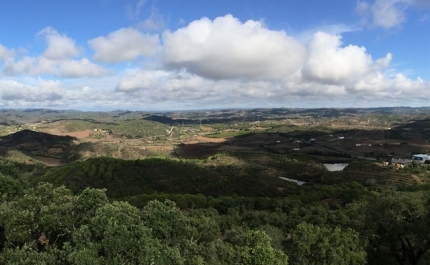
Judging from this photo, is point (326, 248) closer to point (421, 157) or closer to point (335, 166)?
point (335, 166)

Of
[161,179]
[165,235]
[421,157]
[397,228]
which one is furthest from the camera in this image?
[421,157]

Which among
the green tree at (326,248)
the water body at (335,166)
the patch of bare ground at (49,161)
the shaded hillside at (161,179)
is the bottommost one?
the patch of bare ground at (49,161)

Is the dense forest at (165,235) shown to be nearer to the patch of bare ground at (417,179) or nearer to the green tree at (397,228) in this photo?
the green tree at (397,228)

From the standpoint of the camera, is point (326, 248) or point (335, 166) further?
point (335, 166)

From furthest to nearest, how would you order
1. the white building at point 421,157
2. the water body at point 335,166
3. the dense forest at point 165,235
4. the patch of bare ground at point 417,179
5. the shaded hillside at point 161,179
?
1. the water body at point 335,166
2. the white building at point 421,157
3. the patch of bare ground at point 417,179
4. the shaded hillside at point 161,179
5. the dense forest at point 165,235

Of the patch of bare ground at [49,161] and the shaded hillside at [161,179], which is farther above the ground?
the shaded hillside at [161,179]

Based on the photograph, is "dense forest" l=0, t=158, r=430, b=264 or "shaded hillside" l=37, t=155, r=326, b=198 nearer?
"dense forest" l=0, t=158, r=430, b=264

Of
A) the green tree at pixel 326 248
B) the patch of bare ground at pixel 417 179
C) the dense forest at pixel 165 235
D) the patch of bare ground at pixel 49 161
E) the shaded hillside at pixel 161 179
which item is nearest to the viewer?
the dense forest at pixel 165 235

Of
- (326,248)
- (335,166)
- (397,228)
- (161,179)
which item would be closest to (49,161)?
(161,179)

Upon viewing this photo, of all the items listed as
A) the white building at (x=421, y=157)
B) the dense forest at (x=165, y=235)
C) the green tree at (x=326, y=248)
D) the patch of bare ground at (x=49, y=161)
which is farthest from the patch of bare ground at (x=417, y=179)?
the patch of bare ground at (x=49, y=161)

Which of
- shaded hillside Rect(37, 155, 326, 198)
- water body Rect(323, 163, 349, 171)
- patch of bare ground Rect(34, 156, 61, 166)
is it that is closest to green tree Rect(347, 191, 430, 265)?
shaded hillside Rect(37, 155, 326, 198)

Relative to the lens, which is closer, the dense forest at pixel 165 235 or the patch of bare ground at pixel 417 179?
the dense forest at pixel 165 235

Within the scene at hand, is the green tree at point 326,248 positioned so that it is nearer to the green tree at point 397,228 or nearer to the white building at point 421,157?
the green tree at point 397,228

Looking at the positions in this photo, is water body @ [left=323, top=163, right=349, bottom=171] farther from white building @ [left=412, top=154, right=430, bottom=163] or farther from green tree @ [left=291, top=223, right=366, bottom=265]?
green tree @ [left=291, top=223, right=366, bottom=265]
